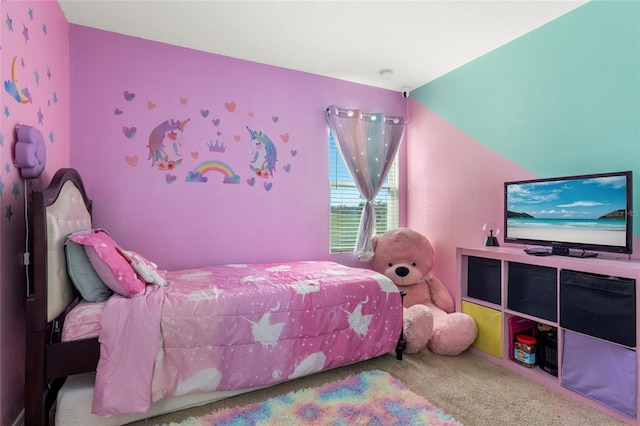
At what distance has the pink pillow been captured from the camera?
1757mm

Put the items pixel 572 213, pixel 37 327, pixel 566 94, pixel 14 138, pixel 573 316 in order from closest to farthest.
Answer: pixel 37 327 → pixel 14 138 → pixel 573 316 → pixel 572 213 → pixel 566 94

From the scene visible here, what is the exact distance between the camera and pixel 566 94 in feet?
7.98

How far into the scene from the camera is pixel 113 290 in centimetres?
185

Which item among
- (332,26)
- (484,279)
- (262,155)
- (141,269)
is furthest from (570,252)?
(141,269)

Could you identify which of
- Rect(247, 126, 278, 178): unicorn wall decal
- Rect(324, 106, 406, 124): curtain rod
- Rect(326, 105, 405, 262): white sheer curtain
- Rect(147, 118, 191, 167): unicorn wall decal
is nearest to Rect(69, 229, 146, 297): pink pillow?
Rect(147, 118, 191, 167): unicorn wall decal

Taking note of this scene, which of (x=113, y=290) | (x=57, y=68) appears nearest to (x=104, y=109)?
(x=57, y=68)

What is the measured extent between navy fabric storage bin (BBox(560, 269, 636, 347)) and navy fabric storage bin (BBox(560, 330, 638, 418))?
0.27 ft

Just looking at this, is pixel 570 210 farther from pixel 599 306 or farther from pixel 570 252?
pixel 599 306

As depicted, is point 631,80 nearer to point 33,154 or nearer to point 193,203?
point 193,203

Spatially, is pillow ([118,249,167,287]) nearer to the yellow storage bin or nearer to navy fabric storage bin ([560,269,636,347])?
the yellow storage bin

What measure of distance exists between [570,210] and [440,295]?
4.59 feet

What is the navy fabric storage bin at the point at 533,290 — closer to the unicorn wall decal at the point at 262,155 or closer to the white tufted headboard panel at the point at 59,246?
the unicorn wall decal at the point at 262,155

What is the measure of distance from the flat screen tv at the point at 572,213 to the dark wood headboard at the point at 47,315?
2875 millimetres

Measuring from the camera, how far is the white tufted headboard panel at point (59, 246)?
5.33 feet
